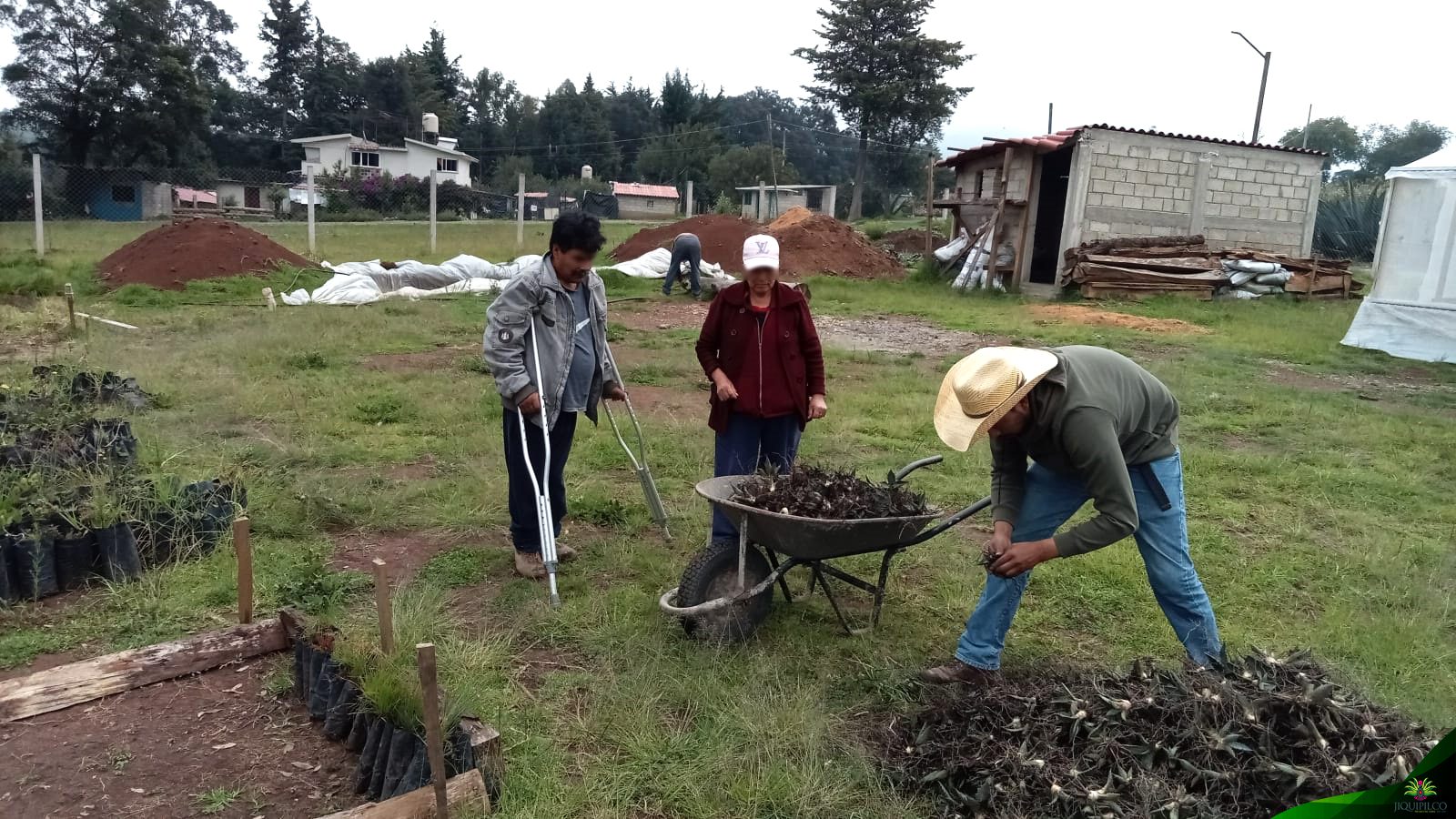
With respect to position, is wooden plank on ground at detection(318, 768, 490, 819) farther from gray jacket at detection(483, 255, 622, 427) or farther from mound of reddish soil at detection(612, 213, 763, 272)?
mound of reddish soil at detection(612, 213, 763, 272)

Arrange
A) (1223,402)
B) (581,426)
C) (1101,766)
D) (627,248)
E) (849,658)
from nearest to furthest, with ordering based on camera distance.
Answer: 1. (1101,766)
2. (849,658)
3. (581,426)
4. (1223,402)
5. (627,248)

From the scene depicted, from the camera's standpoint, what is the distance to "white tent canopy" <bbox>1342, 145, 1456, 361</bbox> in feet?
37.1

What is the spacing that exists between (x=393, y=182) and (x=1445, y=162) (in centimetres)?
3663

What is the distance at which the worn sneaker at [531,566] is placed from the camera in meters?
4.34

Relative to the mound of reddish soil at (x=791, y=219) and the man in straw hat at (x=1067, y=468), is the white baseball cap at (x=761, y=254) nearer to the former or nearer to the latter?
the man in straw hat at (x=1067, y=468)

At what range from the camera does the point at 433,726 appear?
92.9 inches

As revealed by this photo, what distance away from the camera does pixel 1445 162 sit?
11.5m

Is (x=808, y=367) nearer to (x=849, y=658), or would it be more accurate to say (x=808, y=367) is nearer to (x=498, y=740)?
(x=849, y=658)

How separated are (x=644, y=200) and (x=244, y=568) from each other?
157 feet

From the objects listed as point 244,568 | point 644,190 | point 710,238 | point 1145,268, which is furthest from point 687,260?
point 644,190

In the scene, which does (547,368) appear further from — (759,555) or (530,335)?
(759,555)

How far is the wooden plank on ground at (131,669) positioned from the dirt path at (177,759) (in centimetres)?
4

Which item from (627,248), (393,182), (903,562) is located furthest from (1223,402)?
(393,182)

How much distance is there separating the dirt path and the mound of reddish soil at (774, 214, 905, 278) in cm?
1709
